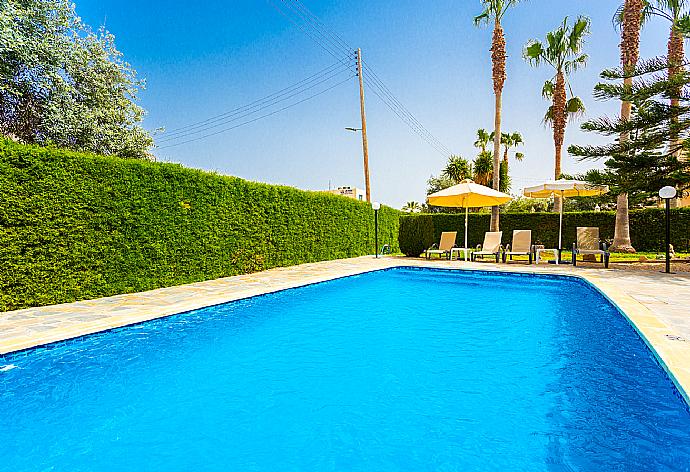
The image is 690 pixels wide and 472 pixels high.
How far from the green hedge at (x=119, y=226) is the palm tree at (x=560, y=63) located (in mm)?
16922

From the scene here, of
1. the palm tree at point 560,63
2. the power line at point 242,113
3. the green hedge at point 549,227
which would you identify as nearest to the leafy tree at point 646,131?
the green hedge at point 549,227

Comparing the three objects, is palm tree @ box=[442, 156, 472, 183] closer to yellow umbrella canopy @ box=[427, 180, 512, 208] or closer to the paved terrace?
yellow umbrella canopy @ box=[427, 180, 512, 208]

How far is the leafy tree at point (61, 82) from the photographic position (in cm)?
1569

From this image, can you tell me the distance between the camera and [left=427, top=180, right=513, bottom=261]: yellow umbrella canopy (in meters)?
13.9

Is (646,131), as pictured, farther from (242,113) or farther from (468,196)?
(242,113)

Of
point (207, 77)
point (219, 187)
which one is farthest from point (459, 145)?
point (219, 187)

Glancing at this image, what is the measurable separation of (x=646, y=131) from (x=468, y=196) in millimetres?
5514

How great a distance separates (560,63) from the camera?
2453 cm

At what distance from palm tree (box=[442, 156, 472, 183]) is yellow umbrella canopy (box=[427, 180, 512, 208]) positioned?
1884 cm

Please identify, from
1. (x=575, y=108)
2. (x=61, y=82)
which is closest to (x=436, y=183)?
(x=575, y=108)

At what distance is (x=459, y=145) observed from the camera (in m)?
31.2

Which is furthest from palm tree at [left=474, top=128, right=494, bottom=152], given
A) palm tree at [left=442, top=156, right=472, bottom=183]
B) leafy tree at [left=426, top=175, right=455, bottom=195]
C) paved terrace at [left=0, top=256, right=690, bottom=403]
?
paved terrace at [left=0, top=256, right=690, bottom=403]

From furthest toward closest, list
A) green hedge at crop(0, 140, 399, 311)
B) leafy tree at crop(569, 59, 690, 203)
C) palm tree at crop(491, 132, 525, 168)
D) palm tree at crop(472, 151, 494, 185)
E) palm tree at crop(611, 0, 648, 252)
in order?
palm tree at crop(491, 132, 525, 168)
palm tree at crop(472, 151, 494, 185)
palm tree at crop(611, 0, 648, 252)
leafy tree at crop(569, 59, 690, 203)
green hedge at crop(0, 140, 399, 311)

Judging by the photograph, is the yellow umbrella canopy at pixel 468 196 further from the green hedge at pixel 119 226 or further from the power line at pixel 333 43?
the power line at pixel 333 43
